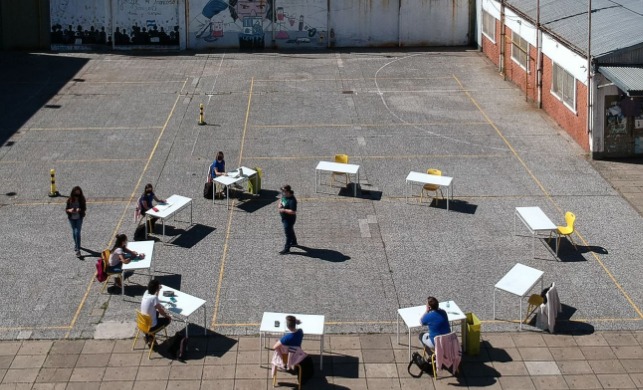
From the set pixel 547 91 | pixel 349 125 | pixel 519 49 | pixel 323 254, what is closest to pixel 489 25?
pixel 519 49

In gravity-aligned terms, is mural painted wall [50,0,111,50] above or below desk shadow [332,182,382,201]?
above

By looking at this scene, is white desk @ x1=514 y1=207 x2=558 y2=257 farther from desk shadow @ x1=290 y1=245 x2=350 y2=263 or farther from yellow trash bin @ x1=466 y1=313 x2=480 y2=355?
yellow trash bin @ x1=466 y1=313 x2=480 y2=355

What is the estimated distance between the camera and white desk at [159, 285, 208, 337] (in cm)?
1833

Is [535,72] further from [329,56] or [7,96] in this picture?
[7,96]

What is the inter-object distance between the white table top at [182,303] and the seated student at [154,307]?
290 mm

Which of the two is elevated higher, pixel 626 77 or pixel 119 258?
pixel 626 77

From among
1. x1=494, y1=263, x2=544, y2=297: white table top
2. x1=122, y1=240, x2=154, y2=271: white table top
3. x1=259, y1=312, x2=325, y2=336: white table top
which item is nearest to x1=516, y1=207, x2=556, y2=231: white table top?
x1=494, y1=263, x2=544, y2=297: white table top

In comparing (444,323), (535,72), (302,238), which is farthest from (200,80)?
(444,323)

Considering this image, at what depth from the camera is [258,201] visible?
86.7ft

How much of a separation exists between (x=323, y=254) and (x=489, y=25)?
82.5 ft

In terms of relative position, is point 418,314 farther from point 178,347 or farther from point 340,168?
point 340,168

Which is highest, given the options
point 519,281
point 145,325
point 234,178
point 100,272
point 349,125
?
point 349,125

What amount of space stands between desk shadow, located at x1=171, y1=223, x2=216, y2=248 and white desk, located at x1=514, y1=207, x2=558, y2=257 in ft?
26.5

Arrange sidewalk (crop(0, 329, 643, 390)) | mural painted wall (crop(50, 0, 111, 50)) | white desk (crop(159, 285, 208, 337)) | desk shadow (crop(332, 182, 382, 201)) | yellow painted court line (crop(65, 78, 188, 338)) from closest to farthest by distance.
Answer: sidewalk (crop(0, 329, 643, 390)) < white desk (crop(159, 285, 208, 337)) < yellow painted court line (crop(65, 78, 188, 338)) < desk shadow (crop(332, 182, 382, 201)) < mural painted wall (crop(50, 0, 111, 50))
